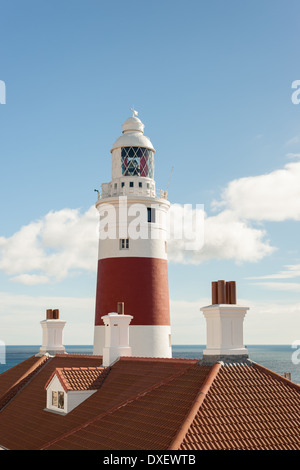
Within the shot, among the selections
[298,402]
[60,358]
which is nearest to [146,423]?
[298,402]

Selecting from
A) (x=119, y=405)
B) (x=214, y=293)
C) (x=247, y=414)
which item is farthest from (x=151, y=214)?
(x=247, y=414)

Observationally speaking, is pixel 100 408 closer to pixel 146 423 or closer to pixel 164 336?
pixel 146 423

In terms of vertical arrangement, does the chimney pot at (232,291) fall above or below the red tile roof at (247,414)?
above

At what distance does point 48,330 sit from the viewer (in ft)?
90.3

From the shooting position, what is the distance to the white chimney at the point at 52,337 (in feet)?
89.5

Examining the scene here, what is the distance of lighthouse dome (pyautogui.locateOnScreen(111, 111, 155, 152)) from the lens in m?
31.7

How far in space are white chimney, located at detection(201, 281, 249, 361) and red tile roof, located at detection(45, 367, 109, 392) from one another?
498 cm

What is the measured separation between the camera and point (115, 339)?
22016 millimetres

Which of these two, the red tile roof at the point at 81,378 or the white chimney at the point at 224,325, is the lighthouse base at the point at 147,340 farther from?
the white chimney at the point at 224,325

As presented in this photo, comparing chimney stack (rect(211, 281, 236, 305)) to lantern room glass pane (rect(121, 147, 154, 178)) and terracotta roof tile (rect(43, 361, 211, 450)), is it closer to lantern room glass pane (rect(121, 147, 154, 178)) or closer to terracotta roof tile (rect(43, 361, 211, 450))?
terracotta roof tile (rect(43, 361, 211, 450))

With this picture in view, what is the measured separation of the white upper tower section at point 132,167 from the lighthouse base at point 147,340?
7614 millimetres

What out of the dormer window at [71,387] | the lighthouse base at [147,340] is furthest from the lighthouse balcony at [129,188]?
the dormer window at [71,387]

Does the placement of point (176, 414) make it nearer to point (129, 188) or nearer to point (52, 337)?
point (52, 337)
